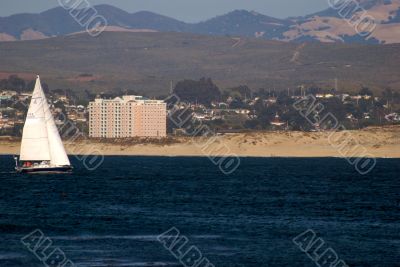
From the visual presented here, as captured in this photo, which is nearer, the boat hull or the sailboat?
the sailboat

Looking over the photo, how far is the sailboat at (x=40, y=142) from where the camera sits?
92.6 m

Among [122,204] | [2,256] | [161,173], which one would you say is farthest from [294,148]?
[2,256]

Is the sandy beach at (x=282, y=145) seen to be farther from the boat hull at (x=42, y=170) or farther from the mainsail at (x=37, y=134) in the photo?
the mainsail at (x=37, y=134)

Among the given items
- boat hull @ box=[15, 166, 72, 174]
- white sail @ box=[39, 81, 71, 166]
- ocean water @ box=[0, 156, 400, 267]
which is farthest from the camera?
white sail @ box=[39, 81, 71, 166]

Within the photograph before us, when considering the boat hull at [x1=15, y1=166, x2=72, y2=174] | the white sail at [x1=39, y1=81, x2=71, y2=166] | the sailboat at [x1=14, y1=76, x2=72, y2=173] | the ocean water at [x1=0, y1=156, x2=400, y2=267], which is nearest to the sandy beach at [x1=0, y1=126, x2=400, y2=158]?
the ocean water at [x1=0, y1=156, x2=400, y2=267]

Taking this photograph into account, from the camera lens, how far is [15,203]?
6850 cm

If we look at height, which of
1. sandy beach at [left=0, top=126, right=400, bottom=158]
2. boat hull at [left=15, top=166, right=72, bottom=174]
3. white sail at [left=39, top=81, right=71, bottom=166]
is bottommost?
sandy beach at [left=0, top=126, right=400, bottom=158]

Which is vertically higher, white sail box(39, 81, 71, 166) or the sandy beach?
white sail box(39, 81, 71, 166)

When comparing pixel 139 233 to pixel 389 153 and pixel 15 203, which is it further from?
pixel 389 153

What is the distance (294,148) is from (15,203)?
11779 centimetres

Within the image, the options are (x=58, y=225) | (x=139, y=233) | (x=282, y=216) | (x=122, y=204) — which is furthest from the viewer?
(x=122, y=204)

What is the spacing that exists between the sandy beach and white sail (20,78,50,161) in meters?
85.7

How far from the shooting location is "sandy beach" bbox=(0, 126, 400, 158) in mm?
176875

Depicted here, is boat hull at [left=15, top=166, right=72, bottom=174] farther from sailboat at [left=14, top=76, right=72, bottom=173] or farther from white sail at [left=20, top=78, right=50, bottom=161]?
white sail at [left=20, top=78, right=50, bottom=161]
